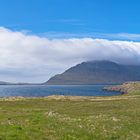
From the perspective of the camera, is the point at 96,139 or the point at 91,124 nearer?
the point at 96,139

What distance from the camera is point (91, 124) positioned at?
38.2m

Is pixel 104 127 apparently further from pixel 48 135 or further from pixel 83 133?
pixel 48 135

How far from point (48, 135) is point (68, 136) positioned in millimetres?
1558

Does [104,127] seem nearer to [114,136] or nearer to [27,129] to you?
[114,136]

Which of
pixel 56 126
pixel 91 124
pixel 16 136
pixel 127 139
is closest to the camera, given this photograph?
pixel 16 136

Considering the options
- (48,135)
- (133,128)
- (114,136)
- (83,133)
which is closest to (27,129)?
(48,135)

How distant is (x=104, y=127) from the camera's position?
118 feet

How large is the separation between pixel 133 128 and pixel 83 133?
22.9 feet

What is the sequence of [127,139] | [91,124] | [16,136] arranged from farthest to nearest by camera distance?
1. [91,124]
2. [127,139]
3. [16,136]

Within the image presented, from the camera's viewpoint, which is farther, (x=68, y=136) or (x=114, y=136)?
(x=114, y=136)

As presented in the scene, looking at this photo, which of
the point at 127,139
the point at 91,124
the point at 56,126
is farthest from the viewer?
the point at 91,124

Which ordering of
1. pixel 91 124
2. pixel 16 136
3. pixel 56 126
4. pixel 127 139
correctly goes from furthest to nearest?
pixel 91 124, pixel 56 126, pixel 127 139, pixel 16 136

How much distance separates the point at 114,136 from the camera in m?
31.0

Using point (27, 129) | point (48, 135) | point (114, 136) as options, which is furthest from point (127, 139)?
point (27, 129)
